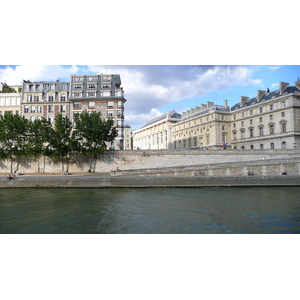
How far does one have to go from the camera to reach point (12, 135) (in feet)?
113

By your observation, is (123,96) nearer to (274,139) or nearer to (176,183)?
(176,183)

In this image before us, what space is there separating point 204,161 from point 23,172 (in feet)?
88.2

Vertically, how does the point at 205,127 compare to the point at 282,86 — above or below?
below

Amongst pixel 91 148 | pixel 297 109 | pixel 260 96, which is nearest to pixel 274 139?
pixel 297 109

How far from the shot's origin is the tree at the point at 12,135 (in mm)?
34000

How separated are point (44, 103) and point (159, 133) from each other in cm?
4681

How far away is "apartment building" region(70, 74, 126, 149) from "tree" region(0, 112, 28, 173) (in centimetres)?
1045

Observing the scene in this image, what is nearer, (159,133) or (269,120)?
(269,120)

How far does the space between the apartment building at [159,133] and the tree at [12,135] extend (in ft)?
160

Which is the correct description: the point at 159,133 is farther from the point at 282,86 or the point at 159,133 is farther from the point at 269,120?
the point at 282,86

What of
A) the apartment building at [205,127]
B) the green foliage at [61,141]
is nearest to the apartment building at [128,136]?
the apartment building at [205,127]

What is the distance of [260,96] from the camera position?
51.9 metres

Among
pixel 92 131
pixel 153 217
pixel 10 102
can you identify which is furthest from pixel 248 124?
pixel 10 102

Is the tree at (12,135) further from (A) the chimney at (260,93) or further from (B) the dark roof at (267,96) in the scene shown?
(A) the chimney at (260,93)
